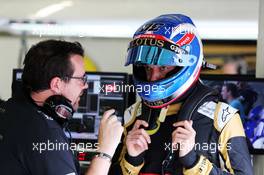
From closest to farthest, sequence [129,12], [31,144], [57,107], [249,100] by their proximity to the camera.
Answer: [31,144] → [57,107] → [249,100] → [129,12]

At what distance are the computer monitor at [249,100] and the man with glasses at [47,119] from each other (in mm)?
791

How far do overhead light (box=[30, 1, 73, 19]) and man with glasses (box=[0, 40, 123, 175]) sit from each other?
75.8 inches

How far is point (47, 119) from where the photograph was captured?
1.37 metres

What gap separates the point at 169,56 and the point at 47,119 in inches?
15.9

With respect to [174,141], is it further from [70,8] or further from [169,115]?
[70,8]

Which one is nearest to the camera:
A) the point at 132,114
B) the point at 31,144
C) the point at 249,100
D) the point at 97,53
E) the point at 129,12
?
the point at 31,144

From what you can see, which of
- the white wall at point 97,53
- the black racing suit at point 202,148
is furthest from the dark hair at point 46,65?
A: the white wall at point 97,53

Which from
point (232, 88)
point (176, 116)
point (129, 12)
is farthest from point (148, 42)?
point (129, 12)

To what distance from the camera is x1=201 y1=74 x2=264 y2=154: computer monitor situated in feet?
6.76

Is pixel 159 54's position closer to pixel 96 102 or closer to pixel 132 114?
pixel 132 114

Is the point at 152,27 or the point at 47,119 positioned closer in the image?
the point at 47,119

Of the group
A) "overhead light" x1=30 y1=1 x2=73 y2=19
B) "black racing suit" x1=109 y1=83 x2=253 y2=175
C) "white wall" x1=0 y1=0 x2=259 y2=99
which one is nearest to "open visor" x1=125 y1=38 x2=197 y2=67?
"black racing suit" x1=109 y1=83 x2=253 y2=175

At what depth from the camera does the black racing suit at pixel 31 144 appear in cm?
128

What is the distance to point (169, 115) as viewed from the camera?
1521mm
